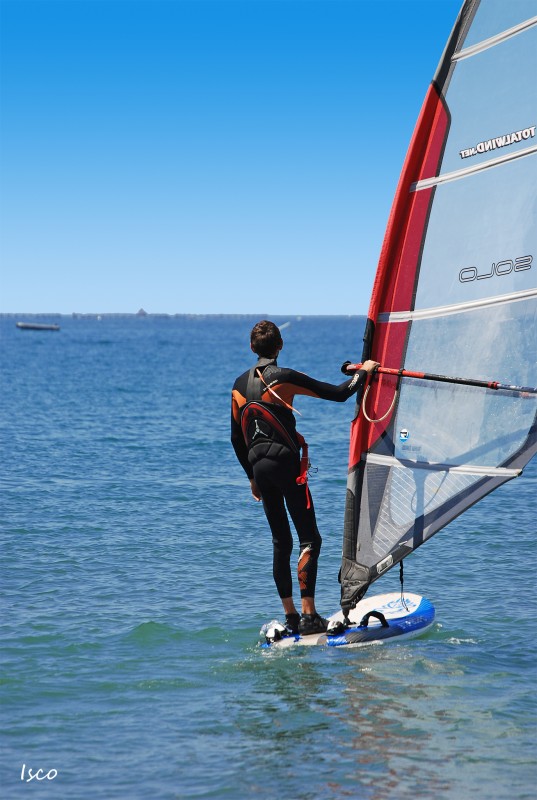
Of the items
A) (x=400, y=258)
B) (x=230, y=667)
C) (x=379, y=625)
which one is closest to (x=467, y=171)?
(x=400, y=258)

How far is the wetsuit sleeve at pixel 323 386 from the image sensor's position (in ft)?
22.9

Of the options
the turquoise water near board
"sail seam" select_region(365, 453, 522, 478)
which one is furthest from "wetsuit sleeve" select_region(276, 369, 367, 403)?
the turquoise water near board

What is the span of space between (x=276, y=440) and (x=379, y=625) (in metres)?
2.05

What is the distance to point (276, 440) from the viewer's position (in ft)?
24.5

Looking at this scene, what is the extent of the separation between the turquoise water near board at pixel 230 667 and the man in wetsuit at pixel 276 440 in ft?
3.22

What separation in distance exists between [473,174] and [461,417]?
5.83 feet

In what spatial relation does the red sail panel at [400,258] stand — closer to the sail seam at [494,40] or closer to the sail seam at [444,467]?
the sail seam at [444,467]

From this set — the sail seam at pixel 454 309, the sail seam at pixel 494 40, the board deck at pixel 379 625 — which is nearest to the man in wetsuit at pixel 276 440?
the sail seam at pixel 454 309

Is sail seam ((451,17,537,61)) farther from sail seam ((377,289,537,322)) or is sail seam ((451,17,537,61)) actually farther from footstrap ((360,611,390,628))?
footstrap ((360,611,390,628))

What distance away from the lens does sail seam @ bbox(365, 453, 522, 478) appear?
23.5ft

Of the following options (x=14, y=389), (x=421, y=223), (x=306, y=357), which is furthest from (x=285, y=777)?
(x=306, y=357)

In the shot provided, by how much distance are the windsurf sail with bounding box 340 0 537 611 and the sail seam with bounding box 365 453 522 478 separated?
0.03 ft

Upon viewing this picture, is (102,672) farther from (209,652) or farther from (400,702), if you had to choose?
(400,702)

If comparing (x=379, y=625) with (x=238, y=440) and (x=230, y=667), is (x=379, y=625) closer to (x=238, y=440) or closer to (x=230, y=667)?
(x=230, y=667)
